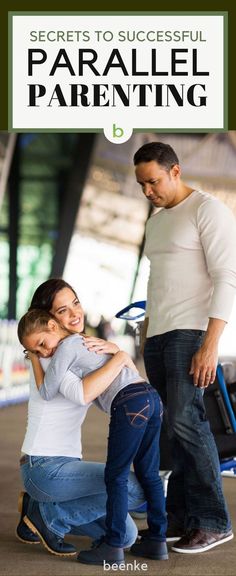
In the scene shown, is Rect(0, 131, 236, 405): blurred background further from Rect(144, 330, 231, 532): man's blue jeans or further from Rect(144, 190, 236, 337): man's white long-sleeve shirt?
Rect(144, 330, 231, 532): man's blue jeans

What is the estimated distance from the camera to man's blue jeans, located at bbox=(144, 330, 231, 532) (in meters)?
3.06

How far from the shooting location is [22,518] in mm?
3150

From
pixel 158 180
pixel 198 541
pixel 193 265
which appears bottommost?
pixel 198 541

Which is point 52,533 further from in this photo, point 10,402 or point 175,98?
point 10,402

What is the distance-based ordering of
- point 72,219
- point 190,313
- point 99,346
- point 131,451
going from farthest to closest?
point 72,219, point 190,313, point 99,346, point 131,451

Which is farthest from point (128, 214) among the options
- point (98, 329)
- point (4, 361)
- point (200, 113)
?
point (200, 113)

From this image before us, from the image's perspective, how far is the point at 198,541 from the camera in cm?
312

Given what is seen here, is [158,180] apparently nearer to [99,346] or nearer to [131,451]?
[99,346]

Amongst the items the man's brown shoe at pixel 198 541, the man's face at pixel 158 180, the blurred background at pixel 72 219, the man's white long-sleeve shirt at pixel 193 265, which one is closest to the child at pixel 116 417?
the man's brown shoe at pixel 198 541

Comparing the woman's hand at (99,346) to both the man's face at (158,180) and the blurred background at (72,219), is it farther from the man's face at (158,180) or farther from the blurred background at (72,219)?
the blurred background at (72,219)

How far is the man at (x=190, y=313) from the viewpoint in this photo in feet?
9.94

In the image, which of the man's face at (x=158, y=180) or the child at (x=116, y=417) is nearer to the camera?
the child at (x=116, y=417)

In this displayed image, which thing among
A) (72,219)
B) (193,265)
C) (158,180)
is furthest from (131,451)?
(72,219)

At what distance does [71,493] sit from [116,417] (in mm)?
305
